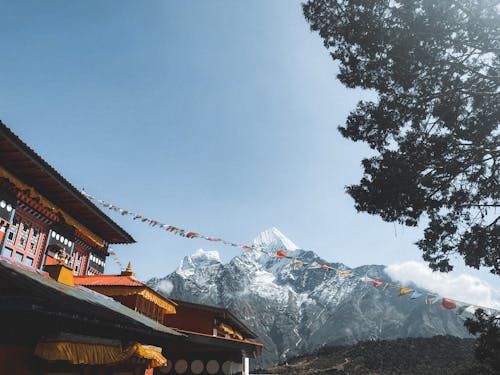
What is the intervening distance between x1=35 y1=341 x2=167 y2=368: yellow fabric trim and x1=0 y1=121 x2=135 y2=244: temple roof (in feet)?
24.5

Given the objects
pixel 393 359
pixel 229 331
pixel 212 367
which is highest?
pixel 229 331

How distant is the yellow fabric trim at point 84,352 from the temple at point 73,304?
0.8 inches

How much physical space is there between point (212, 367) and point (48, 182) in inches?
517

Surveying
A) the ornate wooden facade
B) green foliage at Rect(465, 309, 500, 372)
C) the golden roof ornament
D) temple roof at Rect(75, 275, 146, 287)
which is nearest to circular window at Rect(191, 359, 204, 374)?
the golden roof ornament

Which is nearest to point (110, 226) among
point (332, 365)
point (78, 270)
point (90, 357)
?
point (78, 270)

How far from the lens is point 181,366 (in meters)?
20.8

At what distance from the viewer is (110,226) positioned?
20516mm

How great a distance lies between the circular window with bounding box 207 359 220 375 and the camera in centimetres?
2066

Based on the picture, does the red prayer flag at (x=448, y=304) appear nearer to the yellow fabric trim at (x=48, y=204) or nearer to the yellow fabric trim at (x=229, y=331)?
the yellow fabric trim at (x=229, y=331)

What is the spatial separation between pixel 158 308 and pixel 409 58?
15.3 meters

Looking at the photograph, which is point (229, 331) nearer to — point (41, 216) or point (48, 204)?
point (41, 216)

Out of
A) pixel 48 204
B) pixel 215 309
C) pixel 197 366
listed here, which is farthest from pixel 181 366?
pixel 48 204

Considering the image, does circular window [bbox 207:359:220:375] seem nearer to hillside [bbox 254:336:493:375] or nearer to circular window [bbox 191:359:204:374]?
circular window [bbox 191:359:204:374]

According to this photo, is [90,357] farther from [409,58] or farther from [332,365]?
[332,365]
